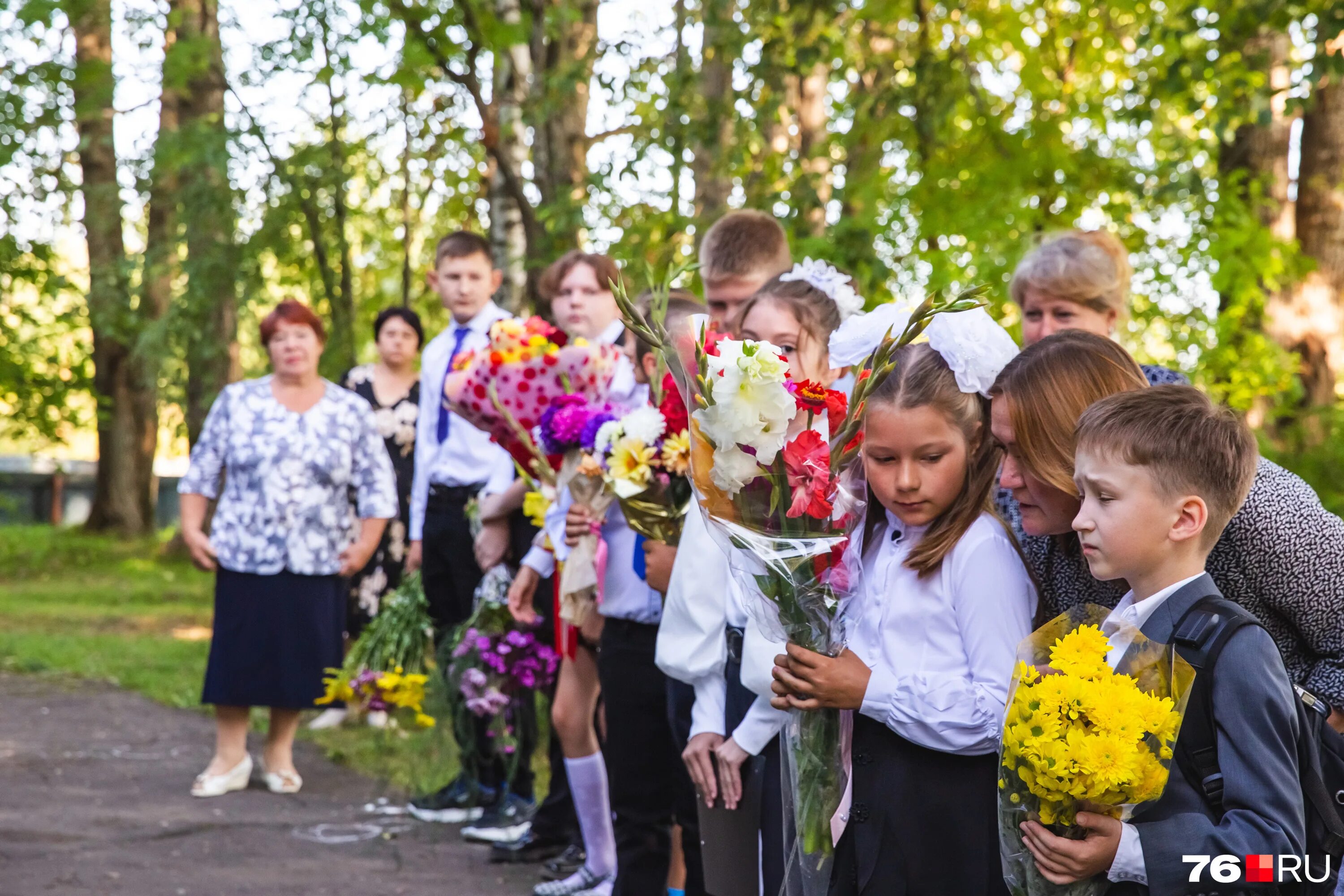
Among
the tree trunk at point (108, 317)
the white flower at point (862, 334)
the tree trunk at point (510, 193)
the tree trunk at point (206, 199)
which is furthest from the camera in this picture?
the tree trunk at point (108, 317)

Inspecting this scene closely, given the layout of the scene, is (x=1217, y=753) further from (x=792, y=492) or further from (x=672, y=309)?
(x=672, y=309)

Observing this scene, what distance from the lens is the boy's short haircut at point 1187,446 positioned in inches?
91.0

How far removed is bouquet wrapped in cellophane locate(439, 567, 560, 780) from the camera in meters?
5.69

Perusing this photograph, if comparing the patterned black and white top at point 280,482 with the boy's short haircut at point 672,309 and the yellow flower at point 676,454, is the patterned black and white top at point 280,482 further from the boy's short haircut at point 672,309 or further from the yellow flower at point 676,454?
the yellow flower at point 676,454

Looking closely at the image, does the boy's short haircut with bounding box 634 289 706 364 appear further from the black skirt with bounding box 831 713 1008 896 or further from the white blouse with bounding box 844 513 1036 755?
the black skirt with bounding box 831 713 1008 896

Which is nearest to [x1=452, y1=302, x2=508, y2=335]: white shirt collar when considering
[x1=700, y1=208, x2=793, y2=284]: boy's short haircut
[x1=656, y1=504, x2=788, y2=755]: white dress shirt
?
[x1=700, y1=208, x2=793, y2=284]: boy's short haircut

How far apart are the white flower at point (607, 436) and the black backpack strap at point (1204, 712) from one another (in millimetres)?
2037

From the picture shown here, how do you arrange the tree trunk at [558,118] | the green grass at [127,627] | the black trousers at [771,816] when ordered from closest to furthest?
the black trousers at [771,816]
the green grass at [127,627]
the tree trunk at [558,118]

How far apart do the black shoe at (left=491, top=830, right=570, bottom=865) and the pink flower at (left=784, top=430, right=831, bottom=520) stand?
350 centimetres

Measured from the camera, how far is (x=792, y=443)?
2588 mm

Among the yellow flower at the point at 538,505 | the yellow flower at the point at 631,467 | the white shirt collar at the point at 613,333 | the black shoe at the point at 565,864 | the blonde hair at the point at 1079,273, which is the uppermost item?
the blonde hair at the point at 1079,273

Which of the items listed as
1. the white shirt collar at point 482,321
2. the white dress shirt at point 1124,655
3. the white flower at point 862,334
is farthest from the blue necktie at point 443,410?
the white dress shirt at point 1124,655

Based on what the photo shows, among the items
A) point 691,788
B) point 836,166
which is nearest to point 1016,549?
point 691,788

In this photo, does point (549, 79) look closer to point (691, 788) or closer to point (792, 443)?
point (691, 788)
